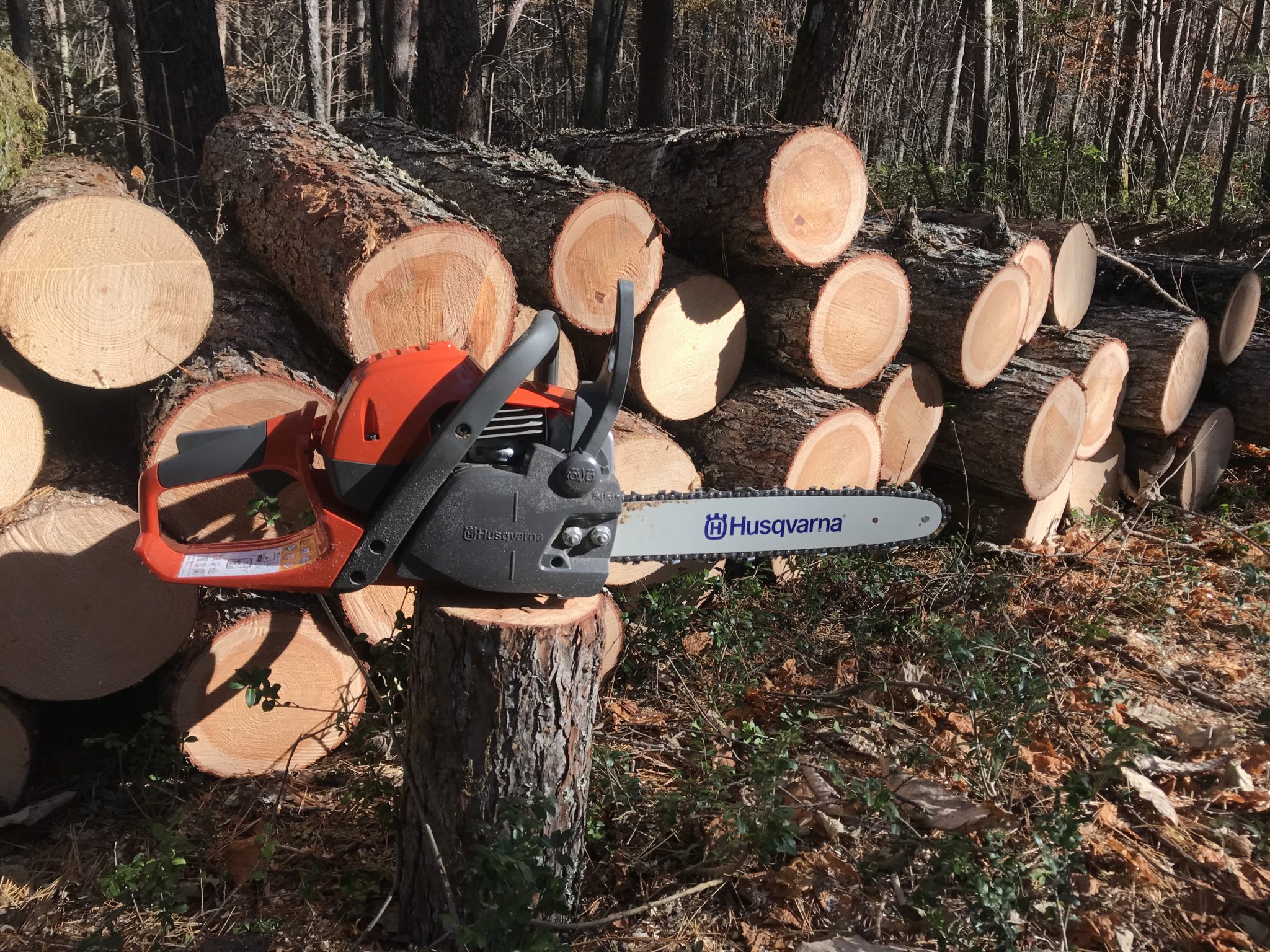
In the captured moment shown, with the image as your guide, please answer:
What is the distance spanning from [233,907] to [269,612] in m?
0.71

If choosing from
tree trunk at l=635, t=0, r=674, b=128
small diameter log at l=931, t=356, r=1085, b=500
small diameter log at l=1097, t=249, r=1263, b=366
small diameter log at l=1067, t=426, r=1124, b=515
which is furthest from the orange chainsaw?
tree trunk at l=635, t=0, r=674, b=128

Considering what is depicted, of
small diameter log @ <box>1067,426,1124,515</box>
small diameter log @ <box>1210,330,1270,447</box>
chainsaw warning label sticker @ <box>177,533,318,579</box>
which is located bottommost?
small diameter log @ <box>1067,426,1124,515</box>

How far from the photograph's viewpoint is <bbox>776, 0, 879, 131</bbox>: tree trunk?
4438mm

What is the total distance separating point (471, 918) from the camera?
185 cm

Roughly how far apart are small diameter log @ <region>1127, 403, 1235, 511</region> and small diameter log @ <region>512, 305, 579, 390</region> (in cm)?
327

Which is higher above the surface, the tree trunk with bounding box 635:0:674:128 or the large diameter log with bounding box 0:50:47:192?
the tree trunk with bounding box 635:0:674:128

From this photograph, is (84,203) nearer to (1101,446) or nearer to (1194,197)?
(1101,446)

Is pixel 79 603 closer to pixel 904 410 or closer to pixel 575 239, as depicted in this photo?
pixel 575 239

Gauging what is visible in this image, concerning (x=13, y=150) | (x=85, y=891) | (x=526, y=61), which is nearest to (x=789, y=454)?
(x=85, y=891)

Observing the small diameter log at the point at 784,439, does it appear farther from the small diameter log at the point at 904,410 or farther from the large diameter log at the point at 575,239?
the large diameter log at the point at 575,239

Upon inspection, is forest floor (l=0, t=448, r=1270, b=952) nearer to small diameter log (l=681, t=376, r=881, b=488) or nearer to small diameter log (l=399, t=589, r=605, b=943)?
small diameter log (l=399, t=589, r=605, b=943)

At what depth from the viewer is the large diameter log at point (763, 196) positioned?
121 inches

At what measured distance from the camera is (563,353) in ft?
9.32

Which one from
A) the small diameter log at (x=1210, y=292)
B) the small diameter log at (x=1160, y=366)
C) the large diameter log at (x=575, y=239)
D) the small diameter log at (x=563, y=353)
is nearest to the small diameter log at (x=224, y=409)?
the small diameter log at (x=563, y=353)
